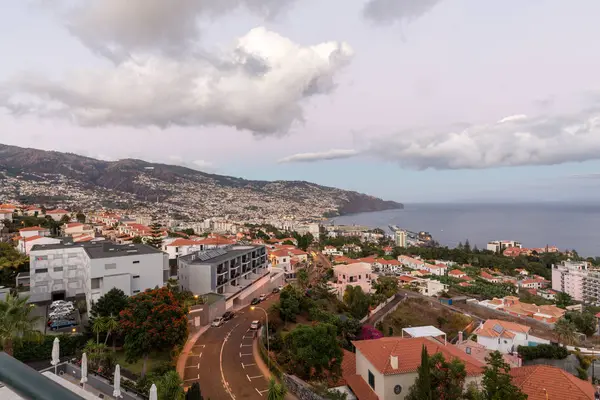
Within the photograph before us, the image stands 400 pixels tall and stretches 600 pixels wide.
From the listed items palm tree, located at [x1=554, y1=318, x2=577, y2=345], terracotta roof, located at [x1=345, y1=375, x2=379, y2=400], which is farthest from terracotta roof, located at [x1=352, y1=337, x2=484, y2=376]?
palm tree, located at [x1=554, y1=318, x2=577, y2=345]

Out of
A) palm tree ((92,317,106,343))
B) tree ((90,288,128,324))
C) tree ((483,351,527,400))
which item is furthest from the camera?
tree ((90,288,128,324))

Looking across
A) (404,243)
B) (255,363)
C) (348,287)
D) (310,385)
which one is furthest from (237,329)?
(404,243)

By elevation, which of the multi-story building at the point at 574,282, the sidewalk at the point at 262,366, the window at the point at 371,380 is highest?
the window at the point at 371,380

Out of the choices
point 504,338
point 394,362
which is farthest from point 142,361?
point 504,338

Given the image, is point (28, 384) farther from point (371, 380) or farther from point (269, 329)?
point (269, 329)


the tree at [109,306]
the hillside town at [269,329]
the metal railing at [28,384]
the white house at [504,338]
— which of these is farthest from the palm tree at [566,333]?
the metal railing at [28,384]

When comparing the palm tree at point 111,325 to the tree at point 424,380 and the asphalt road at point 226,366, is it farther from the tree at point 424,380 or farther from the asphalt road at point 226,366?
the tree at point 424,380

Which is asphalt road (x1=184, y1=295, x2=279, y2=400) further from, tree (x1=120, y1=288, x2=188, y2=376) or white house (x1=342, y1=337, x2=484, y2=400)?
white house (x1=342, y1=337, x2=484, y2=400)

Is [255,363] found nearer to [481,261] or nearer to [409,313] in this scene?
[409,313]
